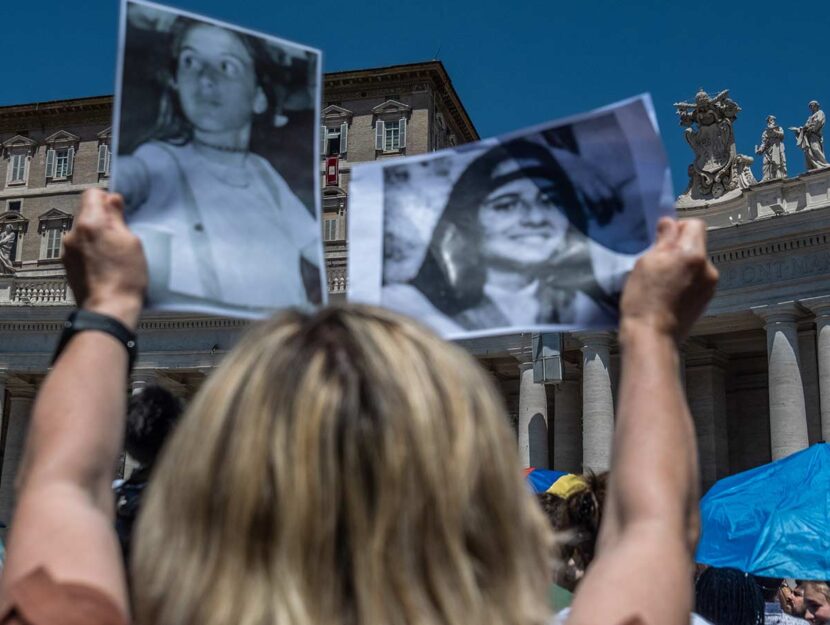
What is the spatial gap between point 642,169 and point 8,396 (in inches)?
1474

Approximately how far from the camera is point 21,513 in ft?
5.29

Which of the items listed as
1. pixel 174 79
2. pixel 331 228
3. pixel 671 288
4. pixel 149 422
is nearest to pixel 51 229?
pixel 331 228

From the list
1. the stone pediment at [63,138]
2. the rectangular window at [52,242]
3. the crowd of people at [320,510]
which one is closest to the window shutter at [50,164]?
the stone pediment at [63,138]

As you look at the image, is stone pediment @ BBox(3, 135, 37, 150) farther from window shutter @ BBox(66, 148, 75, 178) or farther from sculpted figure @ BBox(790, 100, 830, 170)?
sculpted figure @ BBox(790, 100, 830, 170)

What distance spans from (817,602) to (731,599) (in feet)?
5.90

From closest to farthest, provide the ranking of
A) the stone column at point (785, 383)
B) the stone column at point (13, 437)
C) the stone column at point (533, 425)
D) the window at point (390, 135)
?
the stone column at point (785, 383), the stone column at point (533, 425), the stone column at point (13, 437), the window at point (390, 135)

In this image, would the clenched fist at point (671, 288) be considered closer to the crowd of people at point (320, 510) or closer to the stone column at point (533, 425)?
the crowd of people at point (320, 510)

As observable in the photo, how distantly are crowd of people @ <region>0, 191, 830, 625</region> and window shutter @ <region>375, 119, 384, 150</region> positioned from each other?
43.4 metres

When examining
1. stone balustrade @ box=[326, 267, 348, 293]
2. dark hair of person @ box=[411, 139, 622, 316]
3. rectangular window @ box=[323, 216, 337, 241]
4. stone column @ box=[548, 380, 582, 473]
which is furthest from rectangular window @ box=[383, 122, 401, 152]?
dark hair of person @ box=[411, 139, 622, 316]

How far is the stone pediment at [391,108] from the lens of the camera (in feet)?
145

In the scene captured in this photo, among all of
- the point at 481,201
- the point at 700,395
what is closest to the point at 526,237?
the point at 481,201

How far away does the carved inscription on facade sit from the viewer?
2509 centimetres

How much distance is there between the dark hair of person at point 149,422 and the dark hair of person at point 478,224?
1658 millimetres

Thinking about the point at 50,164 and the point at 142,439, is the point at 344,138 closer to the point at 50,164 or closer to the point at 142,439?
the point at 50,164
